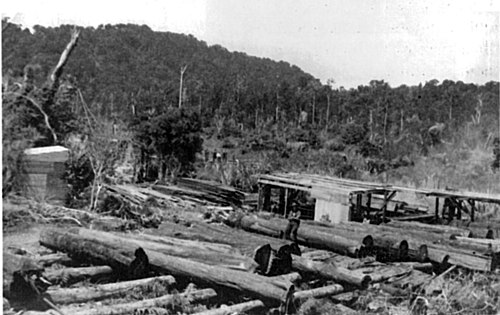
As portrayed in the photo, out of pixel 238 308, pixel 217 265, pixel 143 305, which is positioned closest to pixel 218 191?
pixel 217 265

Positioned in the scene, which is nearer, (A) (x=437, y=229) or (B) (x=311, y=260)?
(B) (x=311, y=260)

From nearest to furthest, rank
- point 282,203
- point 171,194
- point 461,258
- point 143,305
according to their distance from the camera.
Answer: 1. point 143,305
2. point 461,258
3. point 171,194
4. point 282,203

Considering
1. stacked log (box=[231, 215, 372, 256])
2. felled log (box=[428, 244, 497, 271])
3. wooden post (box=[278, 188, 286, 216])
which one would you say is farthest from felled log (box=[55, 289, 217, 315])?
wooden post (box=[278, 188, 286, 216])

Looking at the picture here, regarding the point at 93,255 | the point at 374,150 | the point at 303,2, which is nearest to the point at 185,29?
the point at 303,2

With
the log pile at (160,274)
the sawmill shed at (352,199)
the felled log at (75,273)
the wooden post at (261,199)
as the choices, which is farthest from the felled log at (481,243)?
the felled log at (75,273)

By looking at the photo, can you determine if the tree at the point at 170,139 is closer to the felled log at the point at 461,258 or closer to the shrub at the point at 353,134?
the felled log at the point at 461,258

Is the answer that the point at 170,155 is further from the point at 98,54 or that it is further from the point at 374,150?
→ the point at 374,150

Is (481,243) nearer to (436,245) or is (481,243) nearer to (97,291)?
(436,245)
